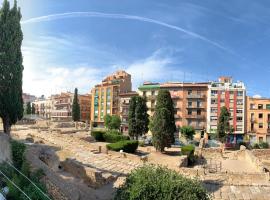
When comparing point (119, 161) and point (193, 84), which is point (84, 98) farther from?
point (119, 161)

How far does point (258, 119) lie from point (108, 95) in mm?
40061

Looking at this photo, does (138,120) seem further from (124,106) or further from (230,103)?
(124,106)

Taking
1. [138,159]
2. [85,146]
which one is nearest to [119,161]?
[138,159]

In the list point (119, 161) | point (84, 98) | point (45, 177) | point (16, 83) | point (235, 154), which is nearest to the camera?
point (45, 177)

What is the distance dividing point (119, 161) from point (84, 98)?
8056cm

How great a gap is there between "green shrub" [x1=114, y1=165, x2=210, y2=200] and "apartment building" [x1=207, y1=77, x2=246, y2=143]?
203ft

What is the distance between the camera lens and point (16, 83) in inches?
886

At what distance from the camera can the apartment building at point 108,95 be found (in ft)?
295

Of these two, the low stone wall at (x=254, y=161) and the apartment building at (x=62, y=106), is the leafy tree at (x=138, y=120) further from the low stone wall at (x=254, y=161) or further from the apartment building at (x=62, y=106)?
the apartment building at (x=62, y=106)

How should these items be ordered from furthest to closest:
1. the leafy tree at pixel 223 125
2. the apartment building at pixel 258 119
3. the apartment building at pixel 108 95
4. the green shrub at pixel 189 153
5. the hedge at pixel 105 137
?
the apartment building at pixel 108 95, the apartment building at pixel 258 119, the leafy tree at pixel 223 125, the hedge at pixel 105 137, the green shrub at pixel 189 153

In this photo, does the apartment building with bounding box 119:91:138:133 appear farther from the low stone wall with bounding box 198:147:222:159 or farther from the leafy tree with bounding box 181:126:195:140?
the low stone wall with bounding box 198:147:222:159

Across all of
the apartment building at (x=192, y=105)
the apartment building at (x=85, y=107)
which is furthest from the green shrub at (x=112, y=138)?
the apartment building at (x=85, y=107)

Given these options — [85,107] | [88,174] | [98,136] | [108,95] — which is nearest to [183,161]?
[88,174]

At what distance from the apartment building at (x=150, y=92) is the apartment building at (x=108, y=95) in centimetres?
1038
